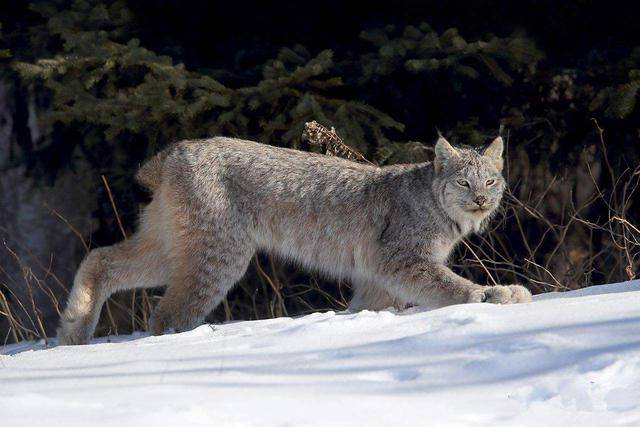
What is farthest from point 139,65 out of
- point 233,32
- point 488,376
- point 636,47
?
point 488,376

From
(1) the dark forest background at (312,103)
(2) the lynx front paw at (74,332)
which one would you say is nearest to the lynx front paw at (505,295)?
(1) the dark forest background at (312,103)

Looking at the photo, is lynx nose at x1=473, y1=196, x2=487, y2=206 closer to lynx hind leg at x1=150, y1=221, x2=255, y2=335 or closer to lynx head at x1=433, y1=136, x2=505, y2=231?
lynx head at x1=433, y1=136, x2=505, y2=231

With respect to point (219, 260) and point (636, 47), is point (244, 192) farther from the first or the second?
point (636, 47)

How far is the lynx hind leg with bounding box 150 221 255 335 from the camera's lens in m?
5.40

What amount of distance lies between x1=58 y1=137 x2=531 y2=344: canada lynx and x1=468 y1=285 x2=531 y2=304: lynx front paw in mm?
395

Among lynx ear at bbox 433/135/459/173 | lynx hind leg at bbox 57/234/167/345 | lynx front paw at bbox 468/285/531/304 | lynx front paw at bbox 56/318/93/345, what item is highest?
lynx ear at bbox 433/135/459/173

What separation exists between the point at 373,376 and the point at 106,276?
2.98 metres

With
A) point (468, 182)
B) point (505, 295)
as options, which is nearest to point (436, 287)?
point (505, 295)

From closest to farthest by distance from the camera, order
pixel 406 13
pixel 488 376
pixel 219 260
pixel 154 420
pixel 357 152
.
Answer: pixel 154 420, pixel 488 376, pixel 219 260, pixel 357 152, pixel 406 13

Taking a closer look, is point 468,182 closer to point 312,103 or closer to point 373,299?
point 373,299

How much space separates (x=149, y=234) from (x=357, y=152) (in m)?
1.36

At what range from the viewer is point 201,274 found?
213 inches

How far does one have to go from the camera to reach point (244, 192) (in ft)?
18.0

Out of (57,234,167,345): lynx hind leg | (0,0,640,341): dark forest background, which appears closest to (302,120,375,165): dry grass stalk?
(0,0,640,341): dark forest background
